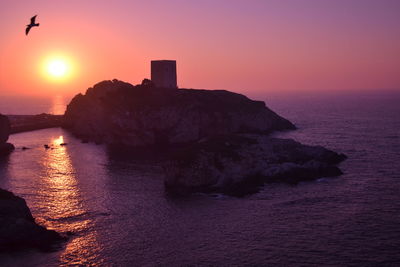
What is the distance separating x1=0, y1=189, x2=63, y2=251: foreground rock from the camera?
139 ft

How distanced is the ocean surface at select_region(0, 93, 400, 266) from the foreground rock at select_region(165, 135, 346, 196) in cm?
261

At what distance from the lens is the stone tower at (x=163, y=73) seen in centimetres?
12562

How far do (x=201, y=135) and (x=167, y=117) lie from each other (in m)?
11.5

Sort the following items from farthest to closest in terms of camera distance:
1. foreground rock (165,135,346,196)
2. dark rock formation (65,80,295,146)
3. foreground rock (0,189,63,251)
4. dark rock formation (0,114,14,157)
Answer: dark rock formation (65,80,295,146)
dark rock formation (0,114,14,157)
foreground rock (165,135,346,196)
foreground rock (0,189,63,251)

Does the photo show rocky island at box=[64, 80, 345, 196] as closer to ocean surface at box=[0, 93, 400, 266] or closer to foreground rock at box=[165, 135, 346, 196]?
foreground rock at box=[165, 135, 346, 196]

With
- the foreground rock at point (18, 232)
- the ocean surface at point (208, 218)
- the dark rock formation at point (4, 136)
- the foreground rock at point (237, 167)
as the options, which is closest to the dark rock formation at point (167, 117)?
the dark rock formation at point (4, 136)

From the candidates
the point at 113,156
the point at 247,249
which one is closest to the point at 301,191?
the point at 247,249

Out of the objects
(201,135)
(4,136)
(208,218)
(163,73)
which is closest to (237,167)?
(208,218)

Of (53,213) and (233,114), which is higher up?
(233,114)

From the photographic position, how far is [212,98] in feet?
414

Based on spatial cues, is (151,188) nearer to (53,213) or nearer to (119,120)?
(53,213)

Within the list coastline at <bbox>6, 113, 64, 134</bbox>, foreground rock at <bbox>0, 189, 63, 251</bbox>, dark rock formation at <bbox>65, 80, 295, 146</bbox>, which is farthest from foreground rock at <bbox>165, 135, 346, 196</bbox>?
coastline at <bbox>6, 113, 64, 134</bbox>

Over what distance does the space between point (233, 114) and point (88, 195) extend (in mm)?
66202

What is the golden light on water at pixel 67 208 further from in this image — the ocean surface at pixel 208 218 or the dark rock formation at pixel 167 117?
the dark rock formation at pixel 167 117
